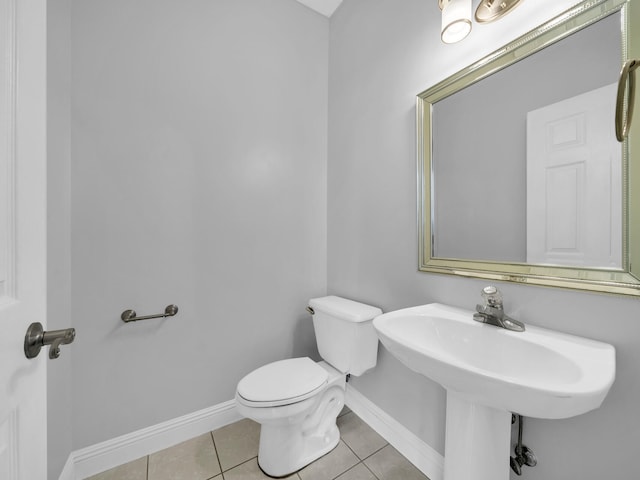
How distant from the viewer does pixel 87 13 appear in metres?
1.19

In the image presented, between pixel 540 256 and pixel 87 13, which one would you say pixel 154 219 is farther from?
pixel 540 256

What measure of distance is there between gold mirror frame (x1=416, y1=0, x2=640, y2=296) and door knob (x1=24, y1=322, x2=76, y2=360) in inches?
48.4

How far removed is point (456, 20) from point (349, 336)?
1.43 metres

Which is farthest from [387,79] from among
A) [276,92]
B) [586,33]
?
[586,33]

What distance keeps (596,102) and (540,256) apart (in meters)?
0.49

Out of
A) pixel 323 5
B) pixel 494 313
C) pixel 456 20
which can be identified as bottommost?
pixel 494 313

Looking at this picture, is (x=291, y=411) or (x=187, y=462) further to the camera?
(x=187, y=462)

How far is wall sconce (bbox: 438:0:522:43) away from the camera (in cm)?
94

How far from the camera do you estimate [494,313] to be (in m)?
0.94

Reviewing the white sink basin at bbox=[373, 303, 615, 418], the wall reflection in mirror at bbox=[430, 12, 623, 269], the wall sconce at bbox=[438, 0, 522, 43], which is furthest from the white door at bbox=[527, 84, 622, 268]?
the wall sconce at bbox=[438, 0, 522, 43]

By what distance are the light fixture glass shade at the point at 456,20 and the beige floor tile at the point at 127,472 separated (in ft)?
7.53

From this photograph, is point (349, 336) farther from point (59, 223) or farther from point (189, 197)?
point (59, 223)

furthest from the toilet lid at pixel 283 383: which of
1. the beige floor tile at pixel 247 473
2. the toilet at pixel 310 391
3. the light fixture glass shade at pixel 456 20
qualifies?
the light fixture glass shade at pixel 456 20
